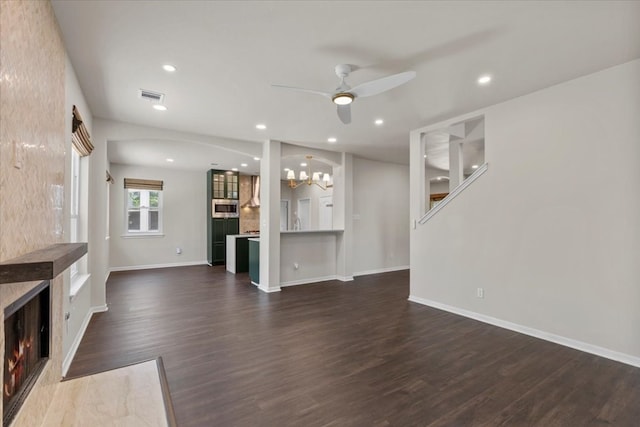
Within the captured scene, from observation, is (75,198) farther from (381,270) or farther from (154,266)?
(381,270)

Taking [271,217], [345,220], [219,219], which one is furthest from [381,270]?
[219,219]

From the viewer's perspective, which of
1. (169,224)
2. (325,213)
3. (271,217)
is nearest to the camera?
(271,217)

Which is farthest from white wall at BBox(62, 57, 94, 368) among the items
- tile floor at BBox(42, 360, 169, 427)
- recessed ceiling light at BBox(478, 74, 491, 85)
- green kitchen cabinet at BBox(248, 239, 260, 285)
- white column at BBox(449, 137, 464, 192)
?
white column at BBox(449, 137, 464, 192)

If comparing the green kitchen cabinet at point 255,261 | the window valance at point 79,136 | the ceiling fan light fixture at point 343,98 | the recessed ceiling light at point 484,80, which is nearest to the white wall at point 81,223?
the window valance at point 79,136

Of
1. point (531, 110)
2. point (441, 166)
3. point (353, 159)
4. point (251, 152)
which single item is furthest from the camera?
point (441, 166)

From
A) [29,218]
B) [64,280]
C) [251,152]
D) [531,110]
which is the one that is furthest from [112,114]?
[531,110]

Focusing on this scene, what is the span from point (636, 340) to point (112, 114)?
6.24m

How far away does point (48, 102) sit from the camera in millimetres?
1919

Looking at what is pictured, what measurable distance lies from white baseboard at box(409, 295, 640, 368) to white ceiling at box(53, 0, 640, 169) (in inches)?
105

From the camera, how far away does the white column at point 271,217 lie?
5238 mm

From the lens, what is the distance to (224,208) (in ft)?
27.7

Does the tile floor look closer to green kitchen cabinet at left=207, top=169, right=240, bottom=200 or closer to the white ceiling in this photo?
the white ceiling

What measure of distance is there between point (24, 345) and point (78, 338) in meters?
2.14

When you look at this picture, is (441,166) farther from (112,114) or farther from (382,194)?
(112,114)
